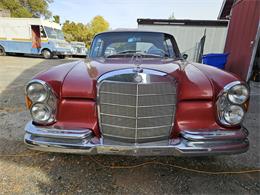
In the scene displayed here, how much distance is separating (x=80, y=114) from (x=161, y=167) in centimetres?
119

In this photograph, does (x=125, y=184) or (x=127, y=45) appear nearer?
(x=125, y=184)

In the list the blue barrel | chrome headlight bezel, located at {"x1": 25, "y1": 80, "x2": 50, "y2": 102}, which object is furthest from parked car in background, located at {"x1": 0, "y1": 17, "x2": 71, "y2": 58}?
chrome headlight bezel, located at {"x1": 25, "y1": 80, "x2": 50, "y2": 102}

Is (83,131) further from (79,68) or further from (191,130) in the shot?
(191,130)

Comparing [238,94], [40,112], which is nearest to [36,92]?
[40,112]

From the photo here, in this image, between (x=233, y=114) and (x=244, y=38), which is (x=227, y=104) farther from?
(x=244, y=38)

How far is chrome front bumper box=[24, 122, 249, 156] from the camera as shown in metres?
1.79

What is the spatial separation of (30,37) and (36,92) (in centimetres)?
1456

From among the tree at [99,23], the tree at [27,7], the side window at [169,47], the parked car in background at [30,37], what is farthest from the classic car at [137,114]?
the tree at [99,23]

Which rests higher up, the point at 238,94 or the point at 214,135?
the point at 238,94

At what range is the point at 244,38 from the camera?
288 inches

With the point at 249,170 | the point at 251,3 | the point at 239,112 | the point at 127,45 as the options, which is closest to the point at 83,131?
the point at 239,112

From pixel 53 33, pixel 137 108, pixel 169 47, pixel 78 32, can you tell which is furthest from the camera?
pixel 78 32

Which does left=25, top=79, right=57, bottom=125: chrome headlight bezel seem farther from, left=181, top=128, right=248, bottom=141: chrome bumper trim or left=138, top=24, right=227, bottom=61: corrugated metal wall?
left=138, top=24, right=227, bottom=61: corrugated metal wall

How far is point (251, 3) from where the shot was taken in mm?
7105
